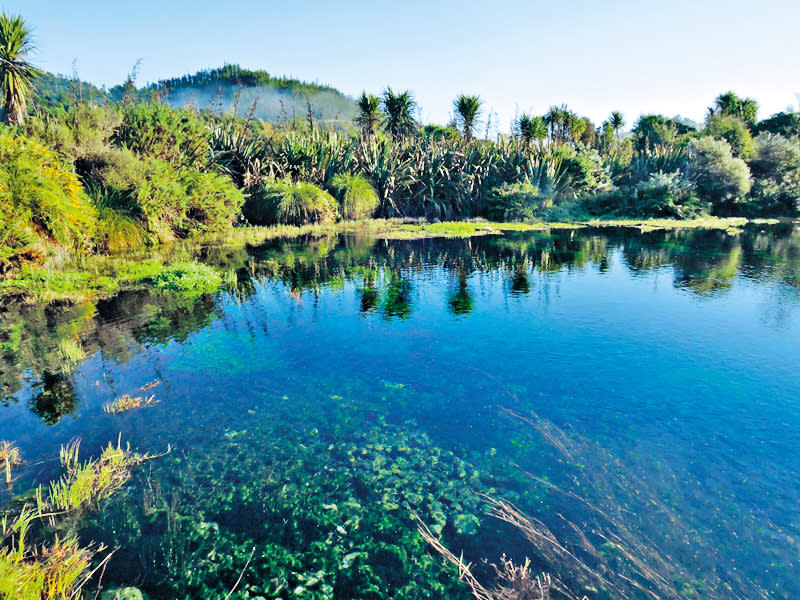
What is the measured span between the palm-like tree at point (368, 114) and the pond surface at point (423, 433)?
95.1 ft

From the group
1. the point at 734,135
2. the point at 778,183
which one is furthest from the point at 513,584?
the point at 734,135

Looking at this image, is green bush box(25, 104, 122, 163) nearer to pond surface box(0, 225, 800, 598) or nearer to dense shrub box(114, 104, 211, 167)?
dense shrub box(114, 104, 211, 167)

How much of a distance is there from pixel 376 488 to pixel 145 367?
17.7 ft

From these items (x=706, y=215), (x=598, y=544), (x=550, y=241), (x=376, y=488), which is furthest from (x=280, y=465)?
(x=706, y=215)

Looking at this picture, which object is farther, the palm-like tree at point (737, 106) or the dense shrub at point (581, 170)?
the palm-like tree at point (737, 106)

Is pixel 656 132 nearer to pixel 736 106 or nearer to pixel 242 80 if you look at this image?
pixel 736 106

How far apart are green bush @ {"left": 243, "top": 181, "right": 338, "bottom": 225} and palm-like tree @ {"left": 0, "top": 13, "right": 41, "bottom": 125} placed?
481 inches

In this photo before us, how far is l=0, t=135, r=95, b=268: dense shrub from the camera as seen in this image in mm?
12641

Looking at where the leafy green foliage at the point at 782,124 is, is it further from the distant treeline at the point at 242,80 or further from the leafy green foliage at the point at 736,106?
the distant treeline at the point at 242,80

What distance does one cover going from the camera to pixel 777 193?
36.5 m

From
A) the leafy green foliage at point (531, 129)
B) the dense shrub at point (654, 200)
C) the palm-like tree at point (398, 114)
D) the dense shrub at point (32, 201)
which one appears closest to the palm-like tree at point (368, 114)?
the palm-like tree at point (398, 114)

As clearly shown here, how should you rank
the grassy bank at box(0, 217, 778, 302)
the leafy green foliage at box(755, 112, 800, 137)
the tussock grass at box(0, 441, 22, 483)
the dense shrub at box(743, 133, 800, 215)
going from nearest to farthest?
1. the tussock grass at box(0, 441, 22, 483)
2. the grassy bank at box(0, 217, 778, 302)
3. the dense shrub at box(743, 133, 800, 215)
4. the leafy green foliage at box(755, 112, 800, 137)

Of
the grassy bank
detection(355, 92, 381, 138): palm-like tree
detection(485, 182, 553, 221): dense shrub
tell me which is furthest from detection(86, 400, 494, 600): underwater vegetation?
detection(355, 92, 381, 138): palm-like tree

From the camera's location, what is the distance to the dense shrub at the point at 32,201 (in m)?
12.6
